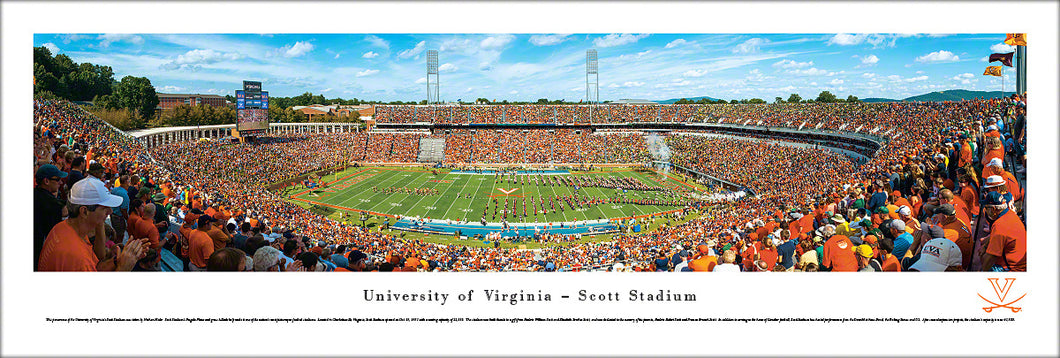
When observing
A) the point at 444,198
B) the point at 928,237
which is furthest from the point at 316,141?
the point at 928,237

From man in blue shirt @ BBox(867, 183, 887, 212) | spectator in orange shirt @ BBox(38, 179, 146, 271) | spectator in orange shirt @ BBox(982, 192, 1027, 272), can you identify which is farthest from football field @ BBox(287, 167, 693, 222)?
spectator in orange shirt @ BBox(38, 179, 146, 271)

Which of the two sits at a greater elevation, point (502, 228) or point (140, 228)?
point (140, 228)

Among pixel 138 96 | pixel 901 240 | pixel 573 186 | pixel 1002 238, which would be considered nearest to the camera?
pixel 1002 238

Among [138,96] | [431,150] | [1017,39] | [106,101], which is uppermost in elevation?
[138,96]

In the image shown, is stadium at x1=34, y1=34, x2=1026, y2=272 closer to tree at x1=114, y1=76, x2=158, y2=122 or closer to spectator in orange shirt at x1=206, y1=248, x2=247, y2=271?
spectator in orange shirt at x1=206, y1=248, x2=247, y2=271

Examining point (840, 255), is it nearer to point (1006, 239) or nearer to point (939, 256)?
point (939, 256)

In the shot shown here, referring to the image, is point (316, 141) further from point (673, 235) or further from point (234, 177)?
point (673, 235)

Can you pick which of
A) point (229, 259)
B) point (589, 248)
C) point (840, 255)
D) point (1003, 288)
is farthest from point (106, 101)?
point (1003, 288)

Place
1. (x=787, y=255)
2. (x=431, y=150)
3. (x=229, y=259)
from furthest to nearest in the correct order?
(x=431, y=150) < (x=787, y=255) < (x=229, y=259)

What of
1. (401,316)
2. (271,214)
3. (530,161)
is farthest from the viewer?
(530,161)
